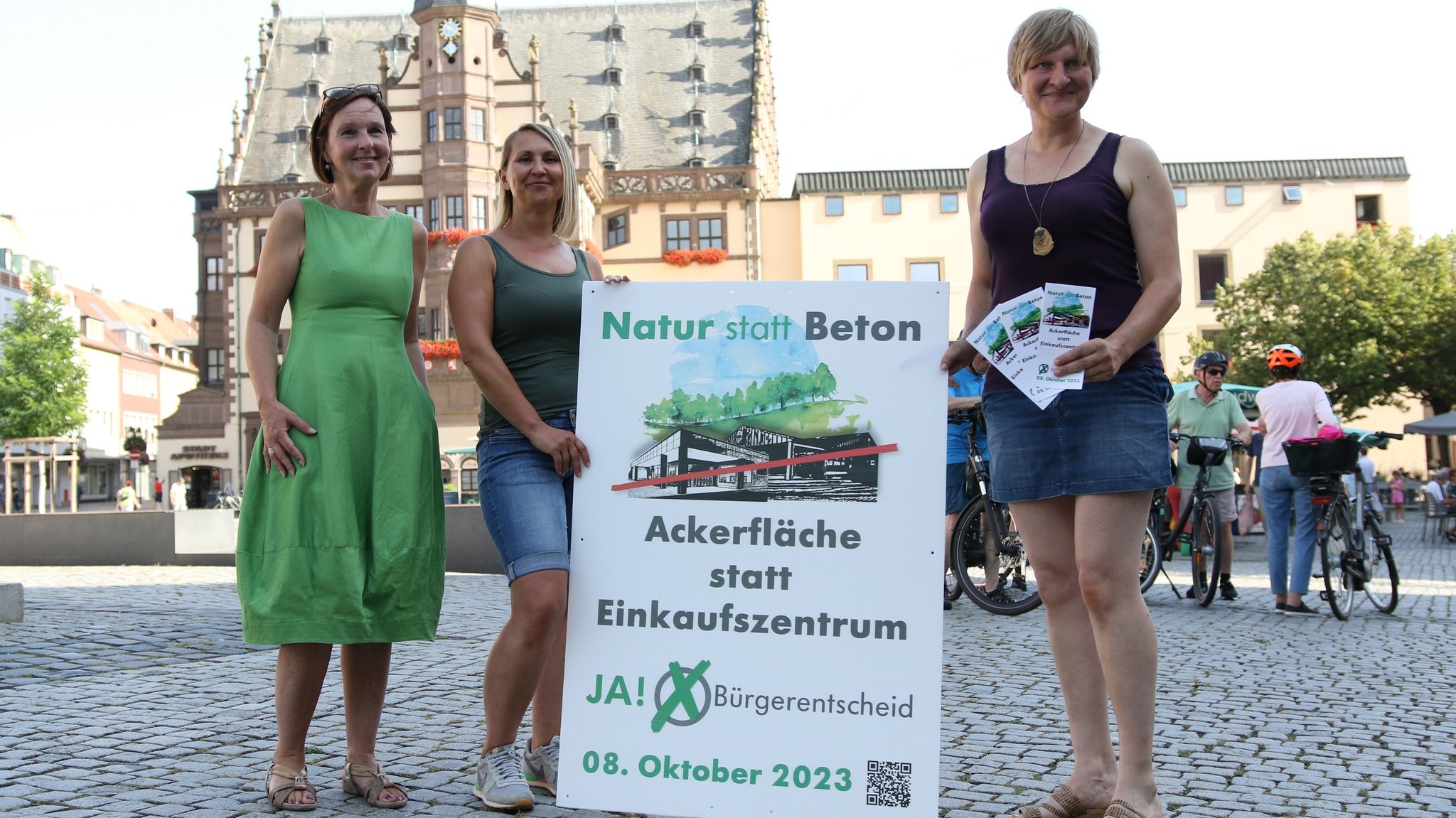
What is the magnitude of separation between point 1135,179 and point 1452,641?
217 inches

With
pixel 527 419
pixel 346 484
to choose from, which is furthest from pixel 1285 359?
pixel 346 484

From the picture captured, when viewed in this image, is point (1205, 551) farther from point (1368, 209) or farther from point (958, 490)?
point (1368, 209)

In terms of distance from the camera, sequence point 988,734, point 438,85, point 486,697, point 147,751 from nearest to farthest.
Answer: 1. point 486,697
2. point 147,751
3. point 988,734
4. point 438,85

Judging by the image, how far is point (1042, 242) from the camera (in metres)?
3.35

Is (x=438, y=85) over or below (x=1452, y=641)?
over

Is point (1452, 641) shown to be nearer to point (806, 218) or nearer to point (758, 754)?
point (758, 754)

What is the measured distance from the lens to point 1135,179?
331cm

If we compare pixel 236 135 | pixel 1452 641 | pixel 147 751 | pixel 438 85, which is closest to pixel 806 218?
pixel 438 85

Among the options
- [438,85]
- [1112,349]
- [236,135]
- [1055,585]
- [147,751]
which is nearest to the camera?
[1112,349]

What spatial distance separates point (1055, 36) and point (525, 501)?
1822 millimetres

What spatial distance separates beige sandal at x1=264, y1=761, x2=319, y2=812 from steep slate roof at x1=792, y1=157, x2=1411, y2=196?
47601 mm

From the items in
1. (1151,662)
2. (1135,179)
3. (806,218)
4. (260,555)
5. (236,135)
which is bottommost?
(1151,662)

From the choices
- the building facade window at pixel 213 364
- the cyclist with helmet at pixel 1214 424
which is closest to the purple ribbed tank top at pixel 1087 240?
the cyclist with helmet at pixel 1214 424

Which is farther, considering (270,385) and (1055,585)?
(270,385)
